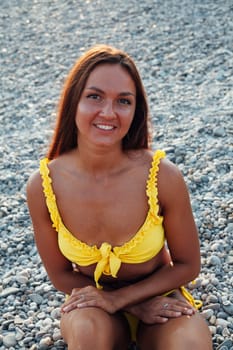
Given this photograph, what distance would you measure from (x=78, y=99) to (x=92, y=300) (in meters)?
0.80

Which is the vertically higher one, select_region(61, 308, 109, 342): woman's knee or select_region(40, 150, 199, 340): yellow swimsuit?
select_region(40, 150, 199, 340): yellow swimsuit

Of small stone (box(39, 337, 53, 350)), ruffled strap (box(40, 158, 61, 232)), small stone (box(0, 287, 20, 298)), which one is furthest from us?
small stone (box(0, 287, 20, 298))

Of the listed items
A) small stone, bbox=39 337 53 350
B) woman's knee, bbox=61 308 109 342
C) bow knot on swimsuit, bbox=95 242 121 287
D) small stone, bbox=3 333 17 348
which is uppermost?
bow knot on swimsuit, bbox=95 242 121 287

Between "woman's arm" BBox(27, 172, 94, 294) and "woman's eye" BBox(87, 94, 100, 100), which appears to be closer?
"woman's eye" BBox(87, 94, 100, 100)

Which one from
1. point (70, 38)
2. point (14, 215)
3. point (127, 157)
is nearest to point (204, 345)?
point (127, 157)

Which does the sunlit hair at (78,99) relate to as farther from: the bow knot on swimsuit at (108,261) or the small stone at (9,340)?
the small stone at (9,340)

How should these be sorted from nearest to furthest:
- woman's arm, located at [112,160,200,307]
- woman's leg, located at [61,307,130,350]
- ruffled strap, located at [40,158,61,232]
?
woman's leg, located at [61,307,130,350], woman's arm, located at [112,160,200,307], ruffled strap, located at [40,158,61,232]

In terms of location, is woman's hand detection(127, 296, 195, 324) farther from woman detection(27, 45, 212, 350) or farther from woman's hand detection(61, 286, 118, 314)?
woman's hand detection(61, 286, 118, 314)

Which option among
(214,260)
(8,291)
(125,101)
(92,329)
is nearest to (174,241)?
(92,329)

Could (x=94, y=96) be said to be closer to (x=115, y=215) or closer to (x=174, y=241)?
(x=115, y=215)

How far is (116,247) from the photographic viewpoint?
2.86m

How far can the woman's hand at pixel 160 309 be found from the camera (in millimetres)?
2849

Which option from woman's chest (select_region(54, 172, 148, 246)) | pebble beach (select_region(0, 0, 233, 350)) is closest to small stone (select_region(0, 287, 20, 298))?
pebble beach (select_region(0, 0, 233, 350))

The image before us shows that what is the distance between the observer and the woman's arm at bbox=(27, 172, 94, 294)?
116 inches
